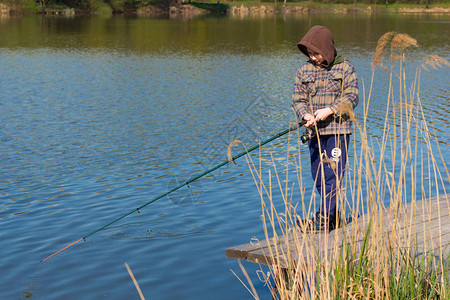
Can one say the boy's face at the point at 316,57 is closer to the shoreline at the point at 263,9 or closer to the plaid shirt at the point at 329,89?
the plaid shirt at the point at 329,89

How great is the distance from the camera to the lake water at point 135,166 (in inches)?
201

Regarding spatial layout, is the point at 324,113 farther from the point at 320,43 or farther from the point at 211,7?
the point at 211,7

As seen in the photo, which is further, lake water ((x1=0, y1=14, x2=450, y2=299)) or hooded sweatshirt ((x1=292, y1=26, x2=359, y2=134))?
lake water ((x1=0, y1=14, x2=450, y2=299))

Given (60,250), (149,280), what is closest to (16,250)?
(60,250)

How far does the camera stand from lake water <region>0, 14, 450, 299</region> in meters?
5.12

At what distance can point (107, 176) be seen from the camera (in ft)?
26.1

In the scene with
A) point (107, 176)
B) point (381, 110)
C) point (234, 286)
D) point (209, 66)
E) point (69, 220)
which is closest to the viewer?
point (234, 286)

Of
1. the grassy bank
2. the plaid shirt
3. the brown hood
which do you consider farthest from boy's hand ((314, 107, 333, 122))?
the grassy bank

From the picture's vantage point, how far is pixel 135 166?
852 centimetres

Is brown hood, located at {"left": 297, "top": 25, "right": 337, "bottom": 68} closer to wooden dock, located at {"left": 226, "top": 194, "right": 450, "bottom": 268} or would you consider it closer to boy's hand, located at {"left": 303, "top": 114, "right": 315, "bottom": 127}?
boy's hand, located at {"left": 303, "top": 114, "right": 315, "bottom": 127}

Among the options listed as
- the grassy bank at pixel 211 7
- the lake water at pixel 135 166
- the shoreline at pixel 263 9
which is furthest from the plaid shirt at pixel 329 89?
the shoreline at pixel 263 9

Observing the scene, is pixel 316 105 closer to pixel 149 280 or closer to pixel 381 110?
pixel 149 280

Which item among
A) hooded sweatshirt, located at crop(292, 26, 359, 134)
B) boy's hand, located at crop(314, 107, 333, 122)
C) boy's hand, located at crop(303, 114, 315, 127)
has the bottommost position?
boy's hand, located at crop(303, 114, 315, 127)

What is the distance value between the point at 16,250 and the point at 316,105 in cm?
285
